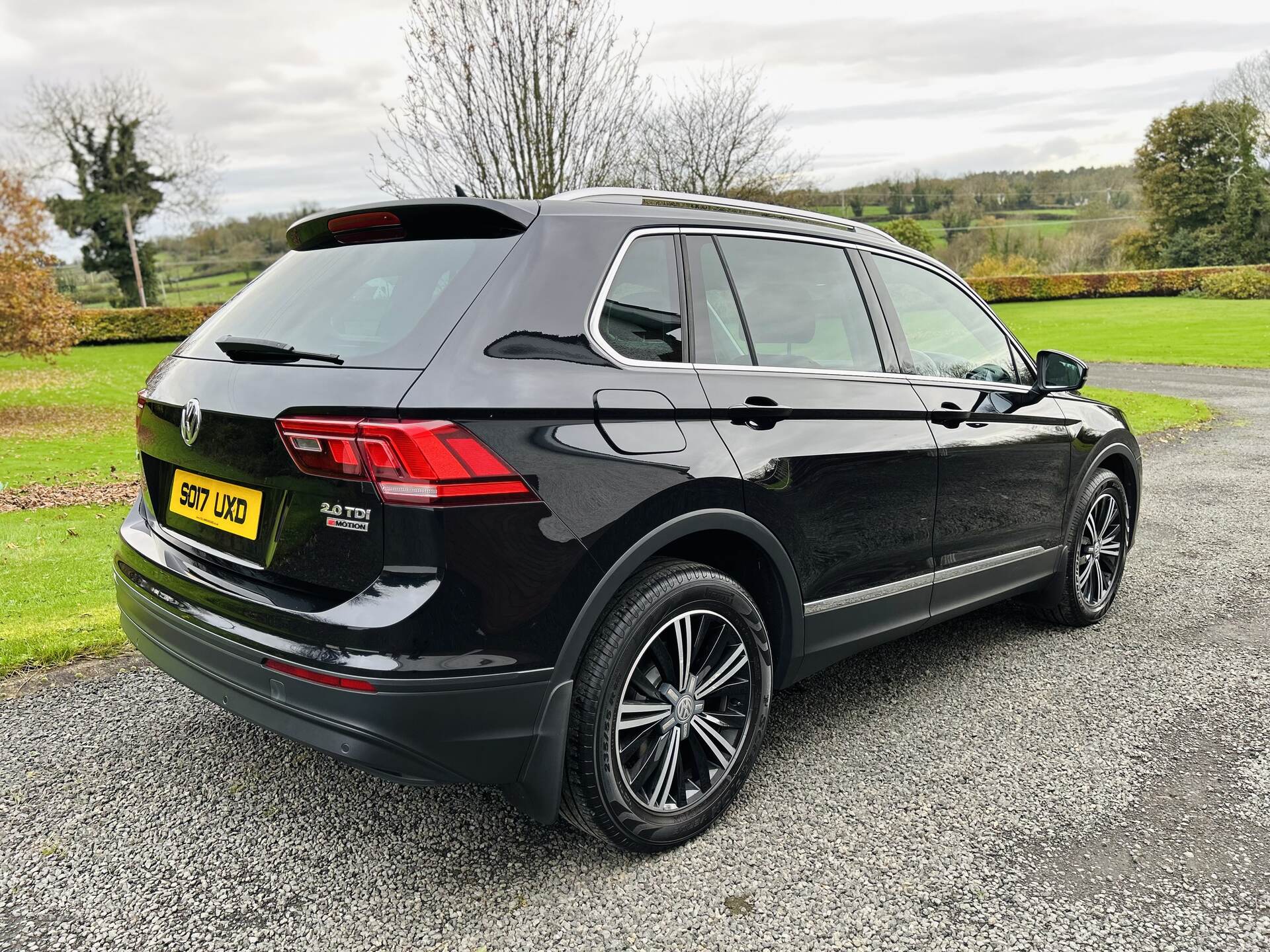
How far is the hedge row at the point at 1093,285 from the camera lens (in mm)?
43969

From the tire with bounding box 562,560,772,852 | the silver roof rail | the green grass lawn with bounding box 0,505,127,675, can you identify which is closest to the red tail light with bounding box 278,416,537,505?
the tire with bounding box 562,560,772,852

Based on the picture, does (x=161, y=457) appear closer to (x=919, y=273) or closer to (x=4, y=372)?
(x=919, y=273)

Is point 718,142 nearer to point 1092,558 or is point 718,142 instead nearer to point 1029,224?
point 1092,558

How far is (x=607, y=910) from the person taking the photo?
2449mm

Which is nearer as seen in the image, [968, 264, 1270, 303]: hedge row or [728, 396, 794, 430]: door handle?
[728, 396, 794, 430]: door handle

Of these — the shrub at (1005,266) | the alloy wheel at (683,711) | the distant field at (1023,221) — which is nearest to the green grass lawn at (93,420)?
the alloy wheel at (683,711)

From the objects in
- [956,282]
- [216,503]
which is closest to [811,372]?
[956,282]

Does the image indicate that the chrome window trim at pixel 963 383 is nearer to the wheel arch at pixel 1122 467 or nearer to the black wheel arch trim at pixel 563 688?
the wheel arch at pixel 1122 467

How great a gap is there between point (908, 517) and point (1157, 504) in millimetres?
5102

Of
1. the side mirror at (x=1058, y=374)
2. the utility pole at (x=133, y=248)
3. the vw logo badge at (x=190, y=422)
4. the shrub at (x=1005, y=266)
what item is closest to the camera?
the vw logo badge at (x=190, y=422)

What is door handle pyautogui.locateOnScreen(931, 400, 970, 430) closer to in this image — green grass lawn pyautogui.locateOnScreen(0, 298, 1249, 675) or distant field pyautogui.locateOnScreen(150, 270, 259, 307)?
green grass lawn pyautogui.locateOnScreen(0, 298, 1249, 675)

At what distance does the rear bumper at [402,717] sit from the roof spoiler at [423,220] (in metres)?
1.24

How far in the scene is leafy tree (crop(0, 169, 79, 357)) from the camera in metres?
15.7

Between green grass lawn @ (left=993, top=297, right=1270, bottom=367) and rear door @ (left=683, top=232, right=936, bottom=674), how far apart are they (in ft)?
45.3
